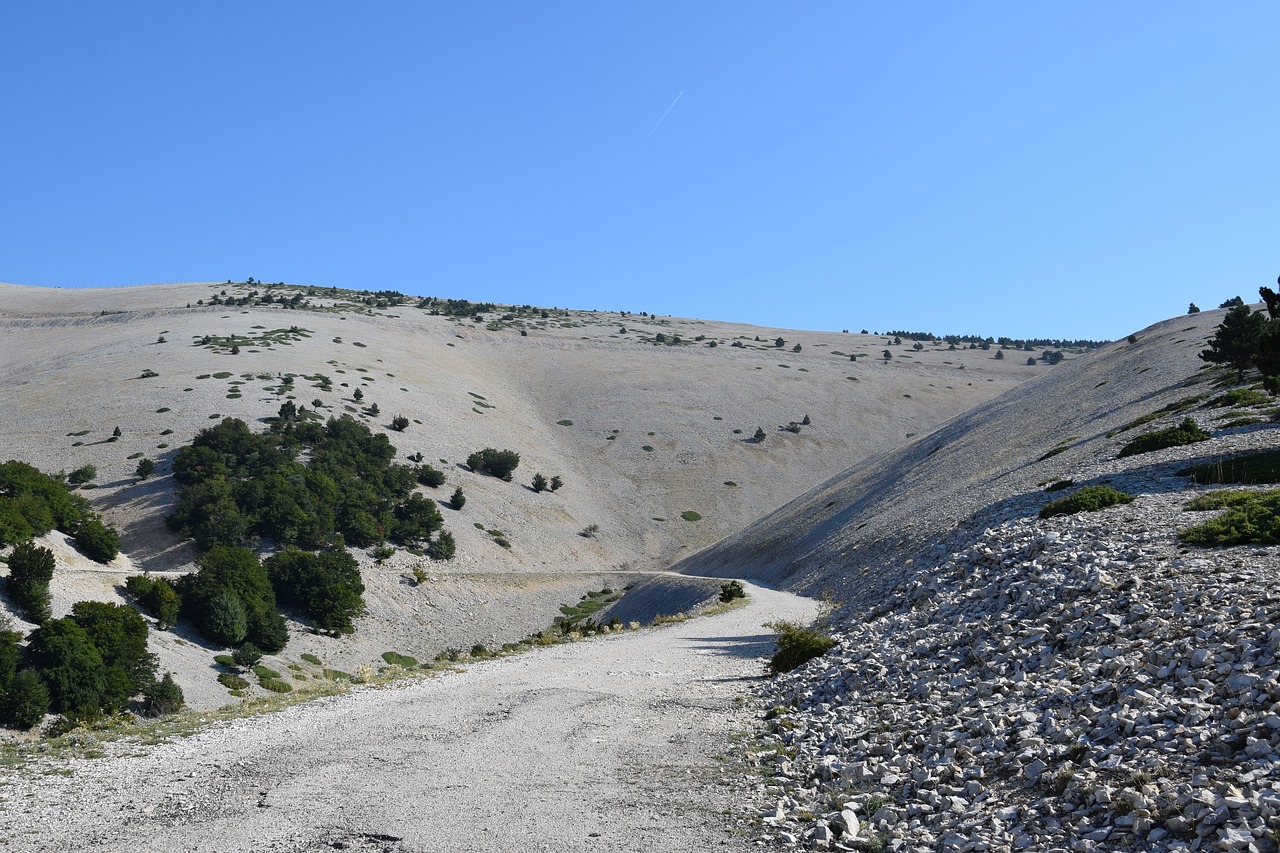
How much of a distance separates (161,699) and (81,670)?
2.29 metres

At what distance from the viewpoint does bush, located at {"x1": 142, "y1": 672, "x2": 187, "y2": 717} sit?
24933 mm

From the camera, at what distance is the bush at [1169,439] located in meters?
29.5

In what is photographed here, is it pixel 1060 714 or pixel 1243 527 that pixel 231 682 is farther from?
pixel 1243 527

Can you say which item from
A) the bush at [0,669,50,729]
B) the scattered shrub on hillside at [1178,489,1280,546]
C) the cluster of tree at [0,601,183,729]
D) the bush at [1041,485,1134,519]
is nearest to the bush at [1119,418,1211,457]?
the bush at [1041,485,1134,519]

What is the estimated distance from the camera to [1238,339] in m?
41.1

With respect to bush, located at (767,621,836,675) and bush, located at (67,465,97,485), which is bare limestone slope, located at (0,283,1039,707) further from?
bush, located at (767,621,836,675)

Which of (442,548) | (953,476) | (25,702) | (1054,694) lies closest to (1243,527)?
(1054,694)

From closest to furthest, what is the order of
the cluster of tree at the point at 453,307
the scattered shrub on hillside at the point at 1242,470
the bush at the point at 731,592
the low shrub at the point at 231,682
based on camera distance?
1. the scattered shrub on hillside at the point at 1242,470
2. the low shrub at the point at 231,682
3. the bush at the point at 731,592
4. the cluster of tree at the point at 453,307

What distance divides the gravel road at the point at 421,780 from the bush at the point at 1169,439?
20968 mm

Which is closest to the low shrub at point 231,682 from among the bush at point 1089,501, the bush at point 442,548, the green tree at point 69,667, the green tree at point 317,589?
the green tree at point 69,667

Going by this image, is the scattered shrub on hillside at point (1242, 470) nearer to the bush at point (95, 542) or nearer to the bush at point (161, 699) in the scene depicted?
the bush at point (161, 699)

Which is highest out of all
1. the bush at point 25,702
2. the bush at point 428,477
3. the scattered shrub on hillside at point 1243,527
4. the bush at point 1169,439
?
the bush at point 428,477

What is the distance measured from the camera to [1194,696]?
939cm

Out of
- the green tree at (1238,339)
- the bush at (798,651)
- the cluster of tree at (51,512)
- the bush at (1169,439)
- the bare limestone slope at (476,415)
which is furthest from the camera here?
the bare limestone slope at (476,415)
